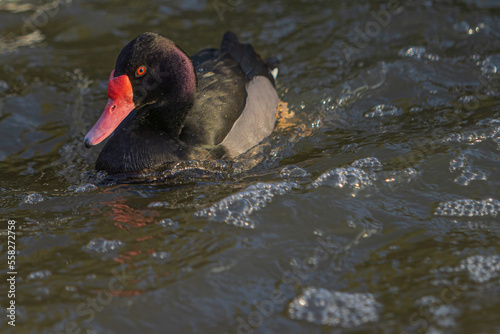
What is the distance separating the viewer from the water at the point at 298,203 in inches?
134

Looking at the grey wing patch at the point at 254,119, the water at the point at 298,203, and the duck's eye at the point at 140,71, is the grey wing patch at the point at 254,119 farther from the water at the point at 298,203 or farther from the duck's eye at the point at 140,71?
the duck's eye at the point at 140,71

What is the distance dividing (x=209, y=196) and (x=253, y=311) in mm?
1346

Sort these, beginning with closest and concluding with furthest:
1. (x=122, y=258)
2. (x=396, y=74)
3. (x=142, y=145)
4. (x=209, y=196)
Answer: (x=122, y=258) < (x=209, y=196) < (x=142, y=145) < (x=396, y=74)

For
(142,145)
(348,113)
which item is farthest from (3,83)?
(348,113)

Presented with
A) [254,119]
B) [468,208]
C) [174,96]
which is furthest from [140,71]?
[468,208]

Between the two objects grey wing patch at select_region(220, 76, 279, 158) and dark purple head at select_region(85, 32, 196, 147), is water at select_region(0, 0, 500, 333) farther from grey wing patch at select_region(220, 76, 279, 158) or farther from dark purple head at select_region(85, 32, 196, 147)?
dark purple head at select_region(85, 32, 196, 147)

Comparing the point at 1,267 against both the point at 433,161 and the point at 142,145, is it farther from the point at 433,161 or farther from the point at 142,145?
the point at 433,161

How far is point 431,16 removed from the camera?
24.8ft

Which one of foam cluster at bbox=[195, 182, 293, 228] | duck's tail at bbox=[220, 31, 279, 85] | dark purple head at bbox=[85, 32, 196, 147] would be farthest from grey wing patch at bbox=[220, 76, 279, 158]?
foam cluster at bbox=[195, 182, 293, 228]

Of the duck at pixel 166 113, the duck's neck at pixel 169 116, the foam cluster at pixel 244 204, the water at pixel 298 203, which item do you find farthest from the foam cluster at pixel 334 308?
the duck's neck at pixel 169 116

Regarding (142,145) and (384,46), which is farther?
(384,46)

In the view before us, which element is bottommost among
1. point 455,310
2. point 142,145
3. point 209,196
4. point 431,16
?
point 455,310

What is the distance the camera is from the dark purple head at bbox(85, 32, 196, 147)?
15.3ft

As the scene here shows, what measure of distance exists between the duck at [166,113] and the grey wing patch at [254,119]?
0.01m
